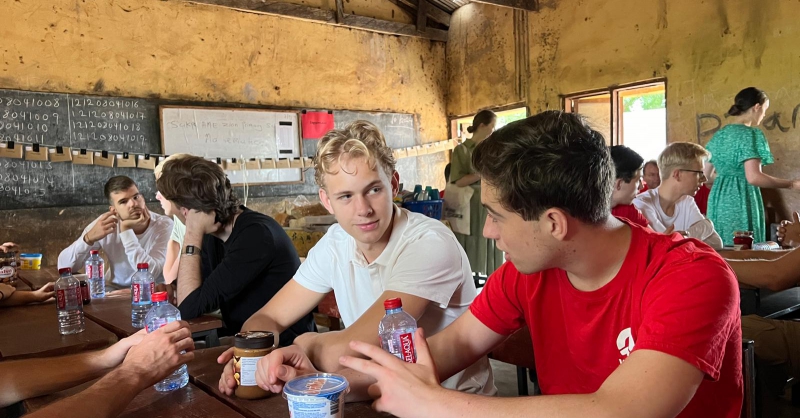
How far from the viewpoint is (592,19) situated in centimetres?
701

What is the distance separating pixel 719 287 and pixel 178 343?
1241 mm

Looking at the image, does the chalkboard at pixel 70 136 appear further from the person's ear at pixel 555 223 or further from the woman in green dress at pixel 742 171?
the person's ear at pixel 555 223

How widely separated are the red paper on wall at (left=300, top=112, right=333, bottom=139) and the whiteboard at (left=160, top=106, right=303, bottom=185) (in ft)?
0.36

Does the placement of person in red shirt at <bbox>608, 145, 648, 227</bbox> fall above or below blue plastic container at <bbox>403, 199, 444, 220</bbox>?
above

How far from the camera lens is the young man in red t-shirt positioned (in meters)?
1.02

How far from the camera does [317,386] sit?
3.72 ft

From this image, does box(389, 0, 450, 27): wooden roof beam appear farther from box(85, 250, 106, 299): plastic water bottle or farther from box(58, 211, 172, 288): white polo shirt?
box(85, 250, 106, 299): plastic water bottle

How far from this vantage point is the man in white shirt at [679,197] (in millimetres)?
3627

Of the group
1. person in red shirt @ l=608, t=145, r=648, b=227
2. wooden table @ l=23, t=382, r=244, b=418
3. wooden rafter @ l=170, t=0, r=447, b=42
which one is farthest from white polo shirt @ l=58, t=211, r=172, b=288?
wooden rafter @ l=170, t=0, r=447, b=42

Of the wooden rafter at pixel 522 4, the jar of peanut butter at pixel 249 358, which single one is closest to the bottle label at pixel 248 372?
the jar of peanut butter at pixel 249 358

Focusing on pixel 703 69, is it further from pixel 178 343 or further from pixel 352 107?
pixel 178 343

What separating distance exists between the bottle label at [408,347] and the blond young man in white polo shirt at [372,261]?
1.09ft

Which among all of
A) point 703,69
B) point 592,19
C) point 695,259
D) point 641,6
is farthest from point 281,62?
point 695,259

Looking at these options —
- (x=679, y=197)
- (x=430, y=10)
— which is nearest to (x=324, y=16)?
(x=430, y=10)
